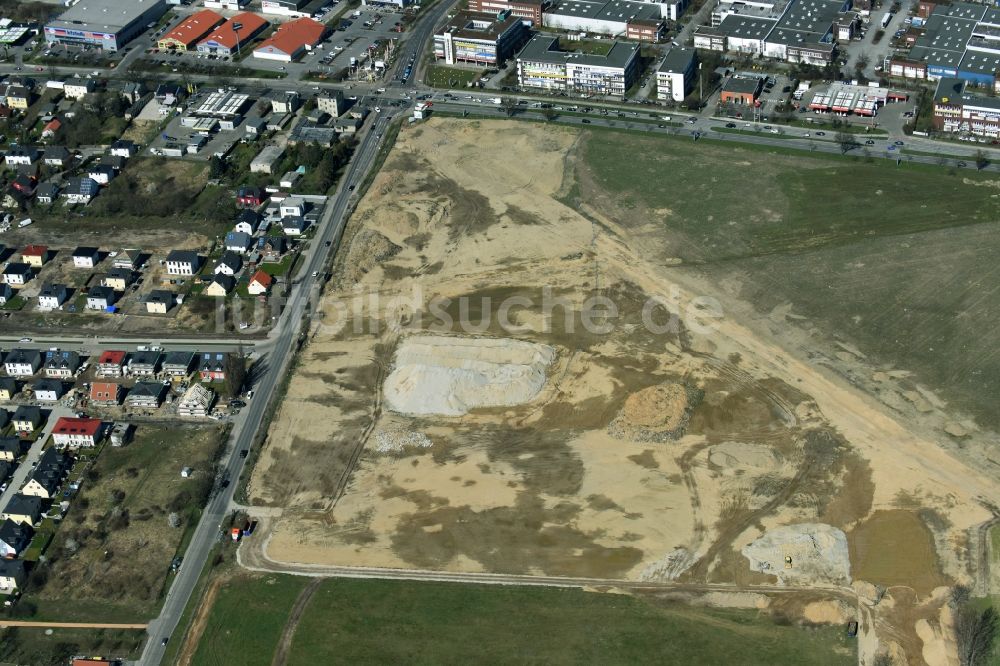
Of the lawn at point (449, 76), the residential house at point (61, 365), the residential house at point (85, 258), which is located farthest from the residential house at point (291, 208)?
the lawn at point (449, 76)

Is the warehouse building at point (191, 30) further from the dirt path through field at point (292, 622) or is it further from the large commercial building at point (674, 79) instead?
the dirt path through field at point (292, 622)

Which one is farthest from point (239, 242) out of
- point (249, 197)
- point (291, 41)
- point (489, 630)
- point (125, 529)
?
point (489, 630)

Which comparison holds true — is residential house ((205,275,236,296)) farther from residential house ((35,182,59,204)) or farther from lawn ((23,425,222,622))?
residential house ((35,182,59,204))

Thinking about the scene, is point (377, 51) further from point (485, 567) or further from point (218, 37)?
point (485, 567)

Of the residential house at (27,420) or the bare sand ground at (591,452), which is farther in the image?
the residential house at (27,420)

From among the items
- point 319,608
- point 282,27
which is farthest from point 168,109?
point 319,608

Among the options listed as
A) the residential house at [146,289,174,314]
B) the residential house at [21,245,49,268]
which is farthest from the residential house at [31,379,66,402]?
the residential house at [21,245,49,268]
